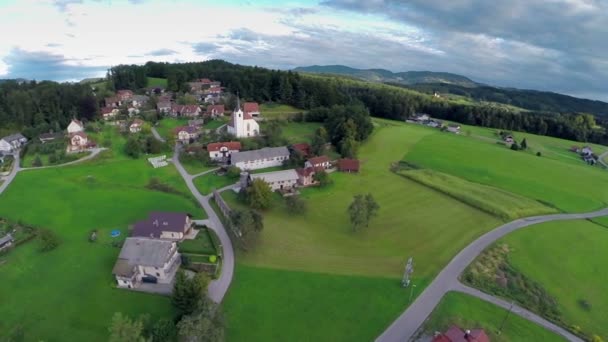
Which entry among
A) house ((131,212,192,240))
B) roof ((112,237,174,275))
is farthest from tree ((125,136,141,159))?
roof ((112,237,174,275))

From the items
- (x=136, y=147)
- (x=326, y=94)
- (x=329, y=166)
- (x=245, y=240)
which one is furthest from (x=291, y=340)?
(x=326, y=94)

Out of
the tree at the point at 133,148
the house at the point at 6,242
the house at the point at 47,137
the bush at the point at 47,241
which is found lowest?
the house at the point at 6,242

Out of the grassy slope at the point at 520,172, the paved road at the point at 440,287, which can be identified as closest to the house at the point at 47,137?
the grassy slope at the point at 520,172

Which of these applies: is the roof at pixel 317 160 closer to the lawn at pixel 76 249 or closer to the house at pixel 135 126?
the lawn at pixel 76 249

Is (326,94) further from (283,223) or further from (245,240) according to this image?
(245,240)

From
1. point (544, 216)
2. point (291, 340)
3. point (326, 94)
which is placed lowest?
point (291, 340)

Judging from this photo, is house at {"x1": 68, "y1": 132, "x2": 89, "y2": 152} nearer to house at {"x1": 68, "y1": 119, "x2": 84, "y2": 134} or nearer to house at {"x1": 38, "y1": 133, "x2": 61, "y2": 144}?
house at {"x1": 68, "y1": 119, "x2": 84, "y2": 134}

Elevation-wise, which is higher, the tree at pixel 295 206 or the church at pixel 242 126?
the church at pixel 242 126
